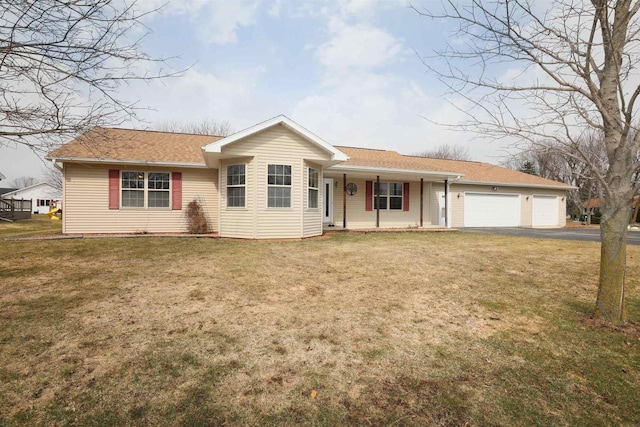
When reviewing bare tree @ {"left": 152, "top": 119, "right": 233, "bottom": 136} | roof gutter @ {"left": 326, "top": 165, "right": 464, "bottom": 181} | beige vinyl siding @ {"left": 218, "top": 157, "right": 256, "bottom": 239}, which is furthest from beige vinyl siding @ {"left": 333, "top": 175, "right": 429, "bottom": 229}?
bare tree @ {"left": 152, "top": 119, "right": 233, "bottom": 136}

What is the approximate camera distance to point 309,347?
3312 millimetres

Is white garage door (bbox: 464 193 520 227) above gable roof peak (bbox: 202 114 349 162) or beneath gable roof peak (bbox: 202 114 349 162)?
beneath

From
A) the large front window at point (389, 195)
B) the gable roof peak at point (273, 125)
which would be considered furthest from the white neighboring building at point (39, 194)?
the large front window at point (389, 195)

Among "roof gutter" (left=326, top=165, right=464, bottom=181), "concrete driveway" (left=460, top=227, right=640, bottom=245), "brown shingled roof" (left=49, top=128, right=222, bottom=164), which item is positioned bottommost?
"concrete driveway" (left=460, top=227, right=640, bottom=245)

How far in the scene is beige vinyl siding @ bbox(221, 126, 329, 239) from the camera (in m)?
10.5

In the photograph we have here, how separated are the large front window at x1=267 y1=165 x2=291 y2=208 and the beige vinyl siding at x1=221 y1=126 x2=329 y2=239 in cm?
13

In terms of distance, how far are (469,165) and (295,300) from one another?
69.0ft

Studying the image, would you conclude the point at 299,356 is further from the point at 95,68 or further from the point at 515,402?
the point at 95,68

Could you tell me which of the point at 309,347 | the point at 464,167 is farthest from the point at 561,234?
the point at 309,347

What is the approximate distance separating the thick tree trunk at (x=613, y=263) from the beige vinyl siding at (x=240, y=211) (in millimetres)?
8868

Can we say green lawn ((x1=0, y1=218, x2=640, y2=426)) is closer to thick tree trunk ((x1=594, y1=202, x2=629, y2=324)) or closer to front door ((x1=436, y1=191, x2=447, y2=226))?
thick tree trunk ((x1=594, y1=202, x2=629, y2=324))

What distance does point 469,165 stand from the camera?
22.0m

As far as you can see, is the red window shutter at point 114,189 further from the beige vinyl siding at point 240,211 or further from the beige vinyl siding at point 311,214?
the beige vinyl siding at point 311,214

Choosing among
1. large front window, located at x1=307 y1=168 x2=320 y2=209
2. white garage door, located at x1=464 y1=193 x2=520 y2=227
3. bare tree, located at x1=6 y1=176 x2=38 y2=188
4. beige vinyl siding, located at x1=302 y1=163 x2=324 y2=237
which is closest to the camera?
beige vinyl siding, located at x1=302 y1=163 x2=324 y2=237
